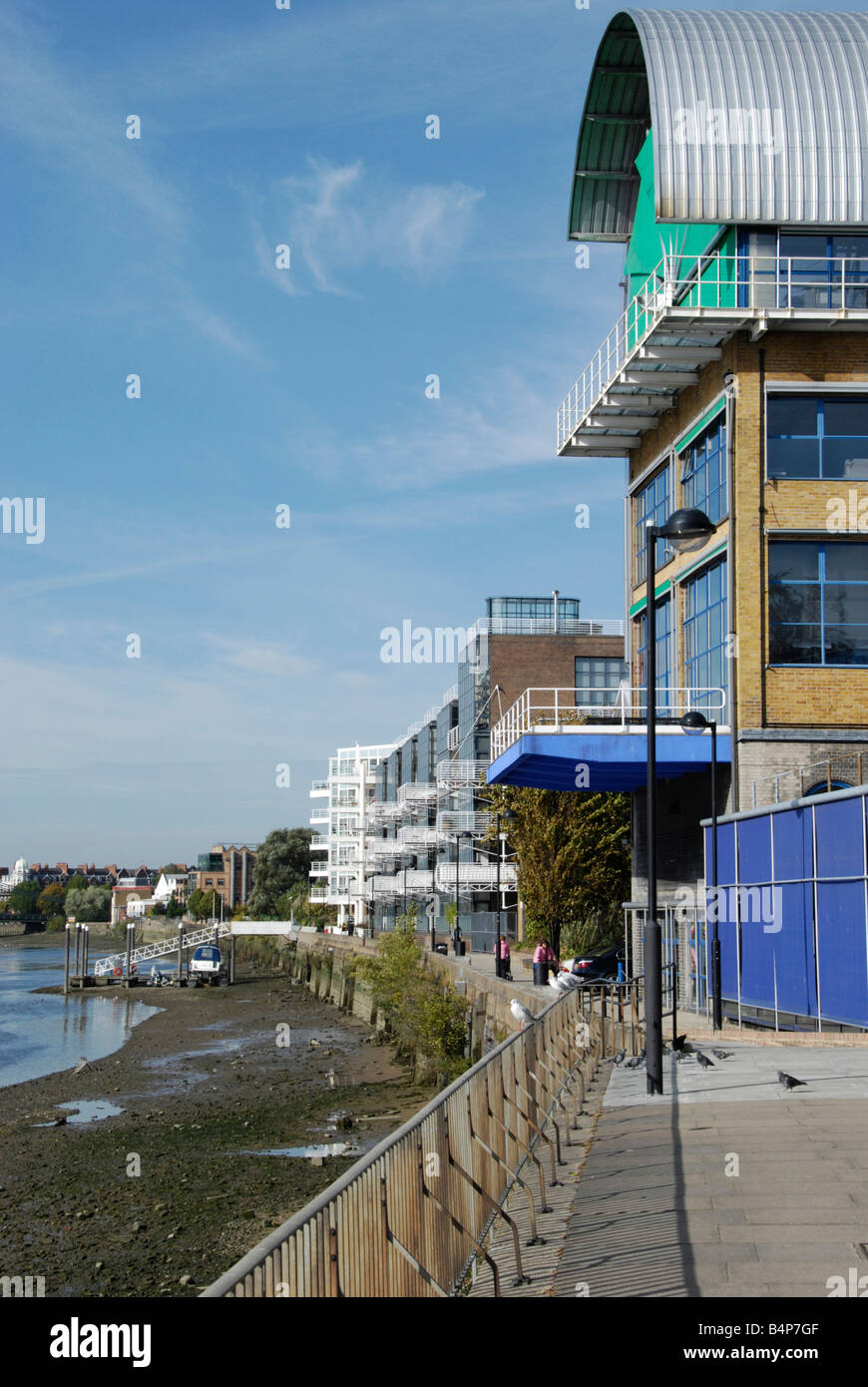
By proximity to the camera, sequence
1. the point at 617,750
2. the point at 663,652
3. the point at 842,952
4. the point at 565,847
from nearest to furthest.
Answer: the point at 842,952, the point at 617,750, the point at 663,652, the point at 565,847

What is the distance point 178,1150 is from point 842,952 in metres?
14.3

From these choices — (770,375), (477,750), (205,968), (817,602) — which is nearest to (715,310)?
(770,375)

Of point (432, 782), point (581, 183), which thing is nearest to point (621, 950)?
point (581, 183)

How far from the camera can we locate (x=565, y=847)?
43219 mm

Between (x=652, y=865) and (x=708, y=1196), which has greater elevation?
(x=652, y=865)

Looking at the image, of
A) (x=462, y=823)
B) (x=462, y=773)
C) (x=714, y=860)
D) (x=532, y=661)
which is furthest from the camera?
(x=532, y=661)

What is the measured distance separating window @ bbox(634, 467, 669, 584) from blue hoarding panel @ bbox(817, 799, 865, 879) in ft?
40.2

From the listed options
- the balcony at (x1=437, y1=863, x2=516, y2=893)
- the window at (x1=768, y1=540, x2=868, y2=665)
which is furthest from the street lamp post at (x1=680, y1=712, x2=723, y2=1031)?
the balcony at (x1=437, y1=863, x2=516, y2=893)

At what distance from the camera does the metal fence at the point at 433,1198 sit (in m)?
4.98

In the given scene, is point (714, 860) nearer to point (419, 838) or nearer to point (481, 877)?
point (481, 877)

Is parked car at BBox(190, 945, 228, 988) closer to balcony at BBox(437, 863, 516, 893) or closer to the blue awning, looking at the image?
balcony at BBox(437, 863, 516, 893)

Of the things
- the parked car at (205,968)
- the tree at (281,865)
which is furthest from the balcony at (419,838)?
the tree at (281,865)

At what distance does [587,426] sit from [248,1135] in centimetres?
2064
